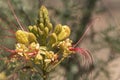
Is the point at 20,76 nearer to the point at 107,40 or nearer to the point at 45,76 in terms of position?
the point at 45,76

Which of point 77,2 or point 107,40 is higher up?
point 77,2

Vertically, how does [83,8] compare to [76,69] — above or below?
above

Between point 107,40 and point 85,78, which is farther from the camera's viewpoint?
Result: point 107,40

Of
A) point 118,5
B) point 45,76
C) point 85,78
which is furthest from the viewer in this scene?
point 118,5

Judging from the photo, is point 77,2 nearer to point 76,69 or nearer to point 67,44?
point 76,69

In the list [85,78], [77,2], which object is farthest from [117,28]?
[85,78]

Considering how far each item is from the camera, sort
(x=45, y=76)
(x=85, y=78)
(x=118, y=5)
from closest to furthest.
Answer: (x=45, y=76) → (x=85, y=78) → (x=118, y=5)

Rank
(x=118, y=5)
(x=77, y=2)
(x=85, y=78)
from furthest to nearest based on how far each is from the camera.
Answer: (x=118, y=5) → (x=77, y=2) → (x=85, y=78)

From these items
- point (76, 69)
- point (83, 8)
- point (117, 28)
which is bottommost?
point (76, 69)

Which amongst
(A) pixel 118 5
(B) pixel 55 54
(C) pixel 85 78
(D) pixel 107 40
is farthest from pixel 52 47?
(A) pixel 118 5
